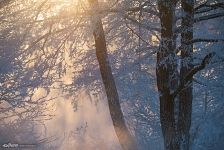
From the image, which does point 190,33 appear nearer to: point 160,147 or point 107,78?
point 107,78

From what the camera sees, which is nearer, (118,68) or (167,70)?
(167,70)

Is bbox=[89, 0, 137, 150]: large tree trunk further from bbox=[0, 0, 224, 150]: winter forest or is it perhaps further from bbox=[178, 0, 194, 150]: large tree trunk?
bbox=[178, 0, 194, 150]: large tree trunk

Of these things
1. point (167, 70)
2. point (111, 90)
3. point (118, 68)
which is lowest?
point (167, 70)

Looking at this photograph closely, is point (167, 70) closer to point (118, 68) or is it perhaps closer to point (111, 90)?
point (111, 90)

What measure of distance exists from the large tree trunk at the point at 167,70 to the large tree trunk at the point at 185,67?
20 cm

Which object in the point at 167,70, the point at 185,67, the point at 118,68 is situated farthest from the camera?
the point at 118,68

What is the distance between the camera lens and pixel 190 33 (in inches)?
A: 351

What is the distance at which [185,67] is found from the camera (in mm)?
8992

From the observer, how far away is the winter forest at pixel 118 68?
28.7 feet

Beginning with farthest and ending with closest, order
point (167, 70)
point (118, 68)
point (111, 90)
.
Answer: point (118, 68) → point (111, 90) → point (167, 70)

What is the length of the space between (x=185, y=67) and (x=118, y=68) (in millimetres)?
8899

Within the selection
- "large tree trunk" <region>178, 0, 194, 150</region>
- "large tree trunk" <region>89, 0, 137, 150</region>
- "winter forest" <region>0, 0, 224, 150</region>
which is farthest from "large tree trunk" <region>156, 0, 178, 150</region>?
"large tree trunk" <region>89, 0, 137, 150</region>

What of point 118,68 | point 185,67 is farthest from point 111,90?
point 118,68

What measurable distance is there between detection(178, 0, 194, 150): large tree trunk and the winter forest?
0.07 feet
